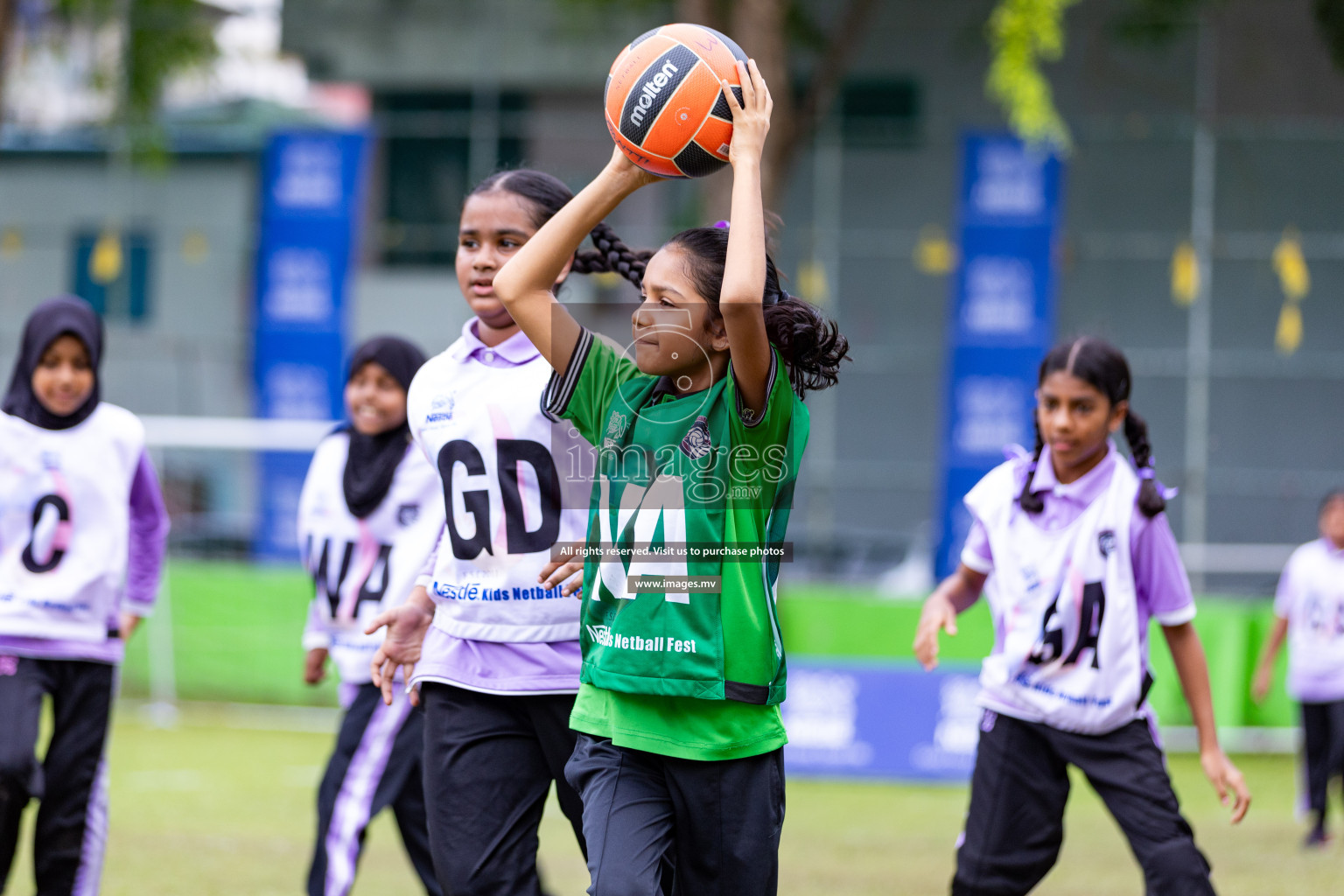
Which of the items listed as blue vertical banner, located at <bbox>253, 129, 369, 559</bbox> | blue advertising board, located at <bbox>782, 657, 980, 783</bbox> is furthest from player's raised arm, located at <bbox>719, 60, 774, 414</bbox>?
blue vertical banner, located at <bbox>253, 129, 369, 559</bbox>

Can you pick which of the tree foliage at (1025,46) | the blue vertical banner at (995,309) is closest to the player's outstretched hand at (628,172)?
the tree foliage at (1025,46)

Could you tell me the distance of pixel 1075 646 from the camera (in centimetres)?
457

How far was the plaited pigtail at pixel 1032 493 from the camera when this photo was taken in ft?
15.5

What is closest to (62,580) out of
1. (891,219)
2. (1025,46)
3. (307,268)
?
(1025,46)

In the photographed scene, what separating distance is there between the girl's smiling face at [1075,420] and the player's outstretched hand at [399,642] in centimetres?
191

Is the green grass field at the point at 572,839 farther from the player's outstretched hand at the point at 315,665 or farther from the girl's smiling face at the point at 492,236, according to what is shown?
the girl's smiling face at the point at 492,236

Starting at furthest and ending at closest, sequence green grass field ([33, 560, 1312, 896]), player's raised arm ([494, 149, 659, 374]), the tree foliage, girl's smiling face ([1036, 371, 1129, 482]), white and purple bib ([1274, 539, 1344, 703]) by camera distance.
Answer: the tree foliage → white and purple bib ([1274, 539, 1344, 703]) → green grass field ([33, 560, 1312, 896]) → girl's smiling face ([1036, 371, 1129, 482]) → player's raised arm ([494, 149, 659, 374])

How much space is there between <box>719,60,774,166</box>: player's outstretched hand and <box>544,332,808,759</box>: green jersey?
1.48 ft

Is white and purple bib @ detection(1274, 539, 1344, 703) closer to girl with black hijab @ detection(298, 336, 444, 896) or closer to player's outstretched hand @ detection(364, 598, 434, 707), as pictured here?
girl with black hijab @ detection(298, 336, 444, 896)

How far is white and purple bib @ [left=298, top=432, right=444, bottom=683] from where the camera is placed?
5.48 meters

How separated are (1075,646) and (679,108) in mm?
2067

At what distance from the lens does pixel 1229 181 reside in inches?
618

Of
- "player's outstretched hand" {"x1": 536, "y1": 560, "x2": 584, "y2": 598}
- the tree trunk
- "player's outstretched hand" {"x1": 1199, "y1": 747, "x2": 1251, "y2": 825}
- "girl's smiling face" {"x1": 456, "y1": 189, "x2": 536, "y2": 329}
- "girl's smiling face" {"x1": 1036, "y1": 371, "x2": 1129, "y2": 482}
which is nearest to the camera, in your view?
"player's outstretched hand" {"x1": 536, "y1": 560, "x2": 584, "y2": 598}

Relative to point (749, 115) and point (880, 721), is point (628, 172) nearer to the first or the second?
point (749, 115)
